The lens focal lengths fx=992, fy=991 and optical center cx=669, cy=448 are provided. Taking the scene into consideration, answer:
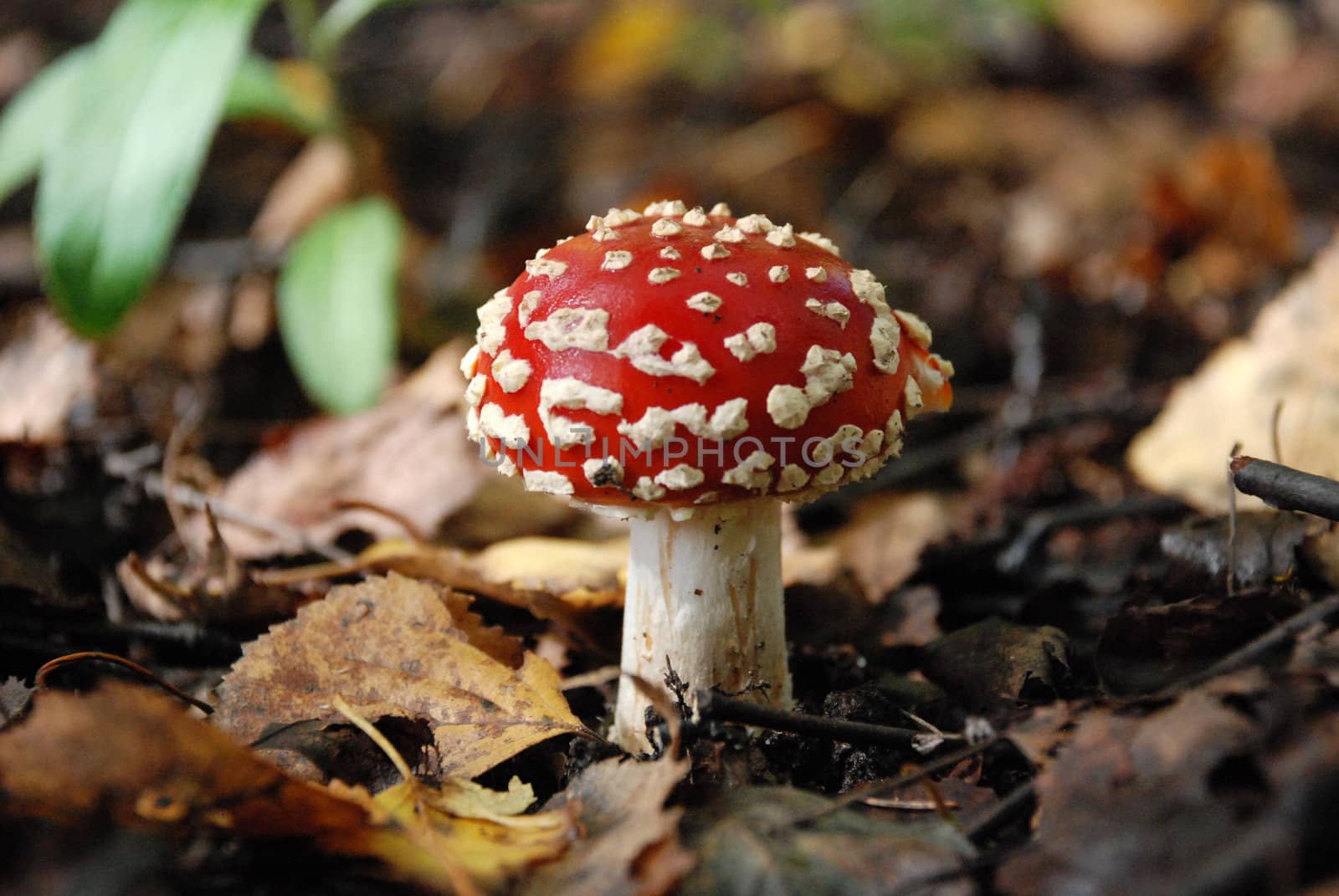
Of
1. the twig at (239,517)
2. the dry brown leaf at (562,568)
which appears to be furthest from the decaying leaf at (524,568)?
the twig at (239,517)

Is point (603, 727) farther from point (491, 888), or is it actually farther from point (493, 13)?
point (493, 13)

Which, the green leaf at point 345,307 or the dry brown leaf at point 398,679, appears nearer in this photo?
the dry brown leaf at point 398,679

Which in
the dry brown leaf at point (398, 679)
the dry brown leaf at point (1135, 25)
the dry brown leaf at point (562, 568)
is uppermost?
the dry brown leaf at point (1135, 25)

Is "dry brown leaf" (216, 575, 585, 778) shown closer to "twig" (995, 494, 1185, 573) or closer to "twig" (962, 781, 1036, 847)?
"twig" (962, 781, 1036, 847)

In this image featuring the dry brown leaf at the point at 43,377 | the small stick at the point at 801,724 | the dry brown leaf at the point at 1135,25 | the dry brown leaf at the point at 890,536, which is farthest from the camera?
the dry brown leaf at the point at 1135,25

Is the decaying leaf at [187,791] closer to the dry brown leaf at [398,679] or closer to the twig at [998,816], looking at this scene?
the dry brown leaf at [398,679]

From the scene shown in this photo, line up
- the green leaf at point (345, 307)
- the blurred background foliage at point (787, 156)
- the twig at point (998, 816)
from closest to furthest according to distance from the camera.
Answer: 1. the twig at point (998, 816)
2. the green leaf at point (345, 307)
3. the blurred background foliage at point (787, 156)

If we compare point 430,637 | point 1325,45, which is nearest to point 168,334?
point 430,637

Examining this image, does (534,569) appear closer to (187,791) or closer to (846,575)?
(846,575)

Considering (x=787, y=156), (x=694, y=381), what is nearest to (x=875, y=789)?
(x=694, y=381)
